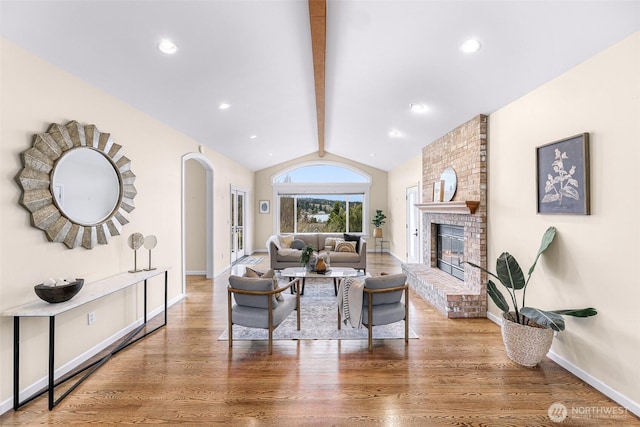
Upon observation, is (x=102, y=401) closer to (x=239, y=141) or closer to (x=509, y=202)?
(x=509, y=202)

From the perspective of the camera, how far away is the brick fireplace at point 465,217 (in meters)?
3.83

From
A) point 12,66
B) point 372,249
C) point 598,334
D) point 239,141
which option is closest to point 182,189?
point 239,141

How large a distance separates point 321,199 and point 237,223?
293cm

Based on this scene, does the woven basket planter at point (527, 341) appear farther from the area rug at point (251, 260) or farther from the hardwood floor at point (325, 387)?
the area rug at point (251, 260)

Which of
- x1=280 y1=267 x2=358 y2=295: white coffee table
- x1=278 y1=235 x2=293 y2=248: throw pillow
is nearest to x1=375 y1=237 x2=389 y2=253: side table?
x1=278 y1=235 x2=293 y2=248: throw pillow

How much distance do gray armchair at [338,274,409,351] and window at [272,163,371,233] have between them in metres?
6.74

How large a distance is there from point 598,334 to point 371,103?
3.50 m

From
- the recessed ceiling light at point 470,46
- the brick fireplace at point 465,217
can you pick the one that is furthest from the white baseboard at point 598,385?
the recessed ceiling light at point 470,46

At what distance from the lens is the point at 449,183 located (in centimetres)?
462

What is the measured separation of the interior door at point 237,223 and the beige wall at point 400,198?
4.33 metres

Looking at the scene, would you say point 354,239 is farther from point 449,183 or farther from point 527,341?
point 527,341

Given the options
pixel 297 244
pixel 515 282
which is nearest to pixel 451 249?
pixel 515 282

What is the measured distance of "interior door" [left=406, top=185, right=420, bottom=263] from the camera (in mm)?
6755

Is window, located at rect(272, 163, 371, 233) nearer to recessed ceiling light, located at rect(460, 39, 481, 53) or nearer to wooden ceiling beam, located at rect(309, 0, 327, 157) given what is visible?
wooden ceiling beam, located at rect(309, 0, 327, 157)
